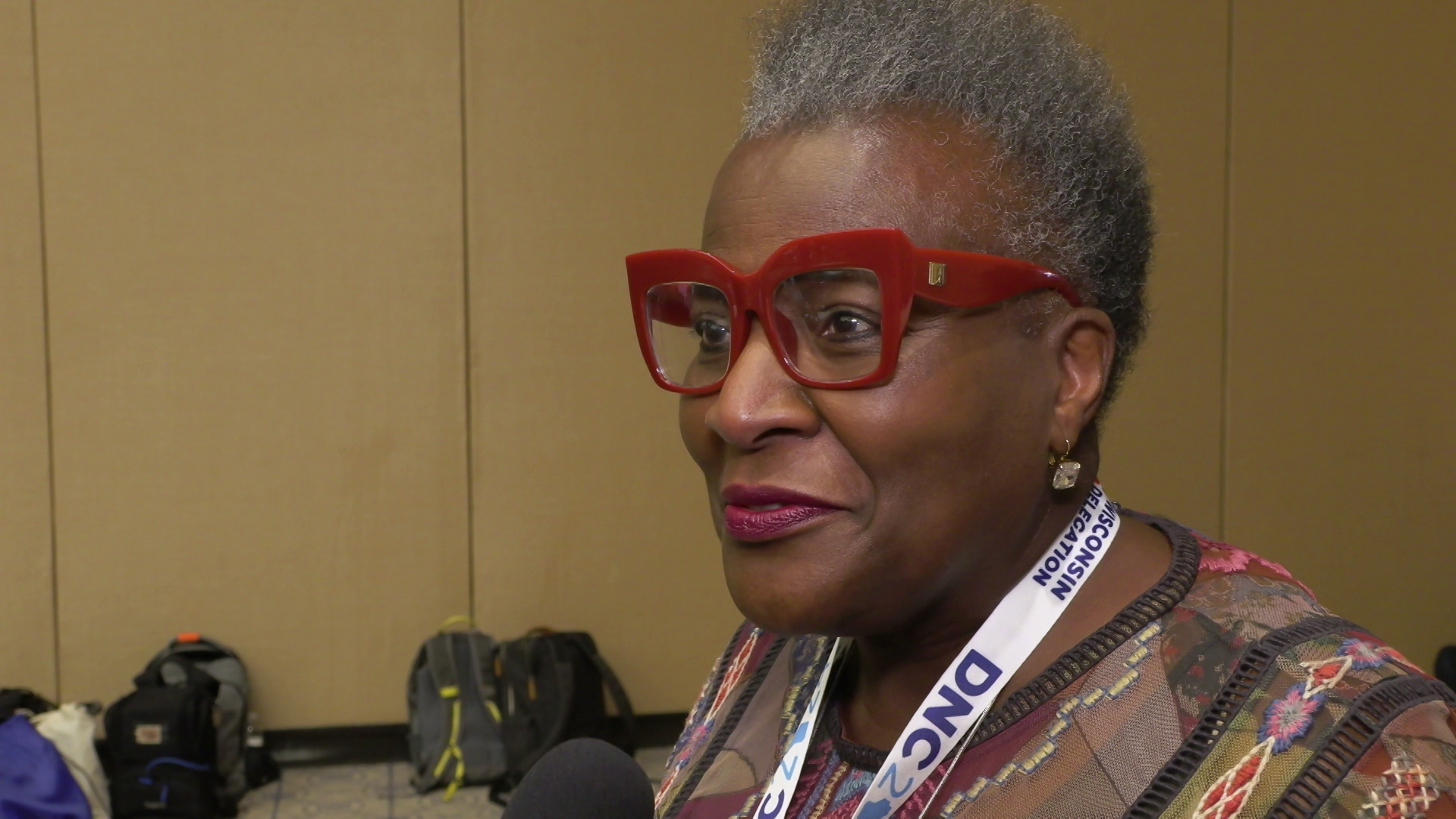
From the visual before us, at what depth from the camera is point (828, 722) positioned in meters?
1.06

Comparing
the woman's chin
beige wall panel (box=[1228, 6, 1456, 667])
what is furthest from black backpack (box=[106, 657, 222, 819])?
beige wall panel (box=[1228, 6, 1456, 667])

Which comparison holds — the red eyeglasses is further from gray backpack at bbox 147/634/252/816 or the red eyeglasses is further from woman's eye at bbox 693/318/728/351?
gray backpack at bbox 147/634/252/816

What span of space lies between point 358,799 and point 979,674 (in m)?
A: 2.93

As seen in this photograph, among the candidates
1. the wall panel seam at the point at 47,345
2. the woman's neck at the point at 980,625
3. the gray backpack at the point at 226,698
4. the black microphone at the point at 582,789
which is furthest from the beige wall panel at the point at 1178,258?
Answer: the black microphone at the point at 582,789

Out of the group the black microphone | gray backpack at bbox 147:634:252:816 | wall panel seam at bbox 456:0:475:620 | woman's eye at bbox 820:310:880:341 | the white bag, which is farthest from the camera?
wall panel seam at bbox 456:0:475:620

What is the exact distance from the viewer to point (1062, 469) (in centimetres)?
93

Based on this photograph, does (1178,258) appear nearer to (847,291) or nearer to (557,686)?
(557,686)

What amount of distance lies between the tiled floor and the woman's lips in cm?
262

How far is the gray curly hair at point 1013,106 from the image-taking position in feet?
2.94

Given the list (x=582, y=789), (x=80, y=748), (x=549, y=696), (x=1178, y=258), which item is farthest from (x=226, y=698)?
(x=1178, y=258)

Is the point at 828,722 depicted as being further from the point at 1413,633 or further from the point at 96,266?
the point at 1413,633

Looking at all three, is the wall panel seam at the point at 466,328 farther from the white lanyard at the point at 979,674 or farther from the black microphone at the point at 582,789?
the white lanyard at the point at 979,674

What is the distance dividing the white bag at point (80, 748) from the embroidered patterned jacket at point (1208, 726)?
2.89 m

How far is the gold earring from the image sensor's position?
926 millimetres
